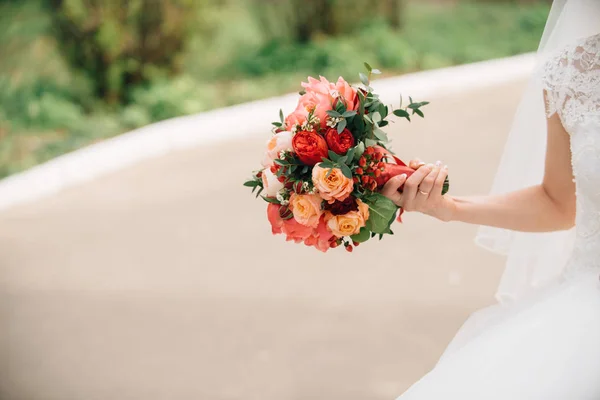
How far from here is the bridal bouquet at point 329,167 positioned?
3.98 ft

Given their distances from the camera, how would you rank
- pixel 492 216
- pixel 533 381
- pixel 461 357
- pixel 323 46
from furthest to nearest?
pixel 323 46, pixel 492 216, pixel 461 357, pixel 533 381

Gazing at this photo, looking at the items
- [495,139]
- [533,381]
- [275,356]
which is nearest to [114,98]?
[495,139]

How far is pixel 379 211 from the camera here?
1291 millimetres

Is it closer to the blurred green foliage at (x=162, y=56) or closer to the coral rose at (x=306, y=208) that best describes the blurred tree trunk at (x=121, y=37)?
Answer: the blurred green foliage at (x=162, y=56)

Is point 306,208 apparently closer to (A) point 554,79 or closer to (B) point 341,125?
(B) point 341,125

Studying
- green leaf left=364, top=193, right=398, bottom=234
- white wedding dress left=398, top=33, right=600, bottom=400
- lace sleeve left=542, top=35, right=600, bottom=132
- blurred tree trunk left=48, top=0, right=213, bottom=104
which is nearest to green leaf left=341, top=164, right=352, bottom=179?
green leaf left=364, top=193, right=398, bottom=234

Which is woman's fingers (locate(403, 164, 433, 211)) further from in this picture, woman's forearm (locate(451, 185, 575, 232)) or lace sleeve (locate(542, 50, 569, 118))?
lace sleeve (locate(542, 50, 569, 118))

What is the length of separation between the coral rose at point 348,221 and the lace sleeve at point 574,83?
1.79 feet

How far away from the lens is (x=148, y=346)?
2680 mm

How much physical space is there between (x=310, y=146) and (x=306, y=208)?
12cm

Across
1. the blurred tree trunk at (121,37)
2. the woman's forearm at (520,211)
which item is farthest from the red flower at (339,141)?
the blurred tree trunk at (121,37)

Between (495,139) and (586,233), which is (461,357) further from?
(495,139)

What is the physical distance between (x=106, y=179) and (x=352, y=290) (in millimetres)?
2237

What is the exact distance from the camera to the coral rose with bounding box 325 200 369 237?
4.05ft
